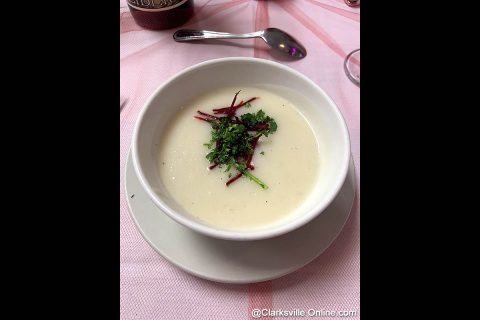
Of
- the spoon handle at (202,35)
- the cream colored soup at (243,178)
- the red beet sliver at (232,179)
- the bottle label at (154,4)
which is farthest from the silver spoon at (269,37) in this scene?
the red beet sliver at (232,179)

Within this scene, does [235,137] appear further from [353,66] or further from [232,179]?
[353,66]

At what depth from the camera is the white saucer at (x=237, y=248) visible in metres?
0.95

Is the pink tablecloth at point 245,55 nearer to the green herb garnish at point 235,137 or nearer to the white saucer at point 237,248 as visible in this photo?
the white saucer at point 237,248

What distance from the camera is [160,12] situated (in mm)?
1465

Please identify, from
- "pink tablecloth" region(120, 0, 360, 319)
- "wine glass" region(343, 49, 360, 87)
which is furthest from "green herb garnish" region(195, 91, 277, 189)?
"wine glass" region(343, 49, 360, 87)

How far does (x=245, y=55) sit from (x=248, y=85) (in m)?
0.28

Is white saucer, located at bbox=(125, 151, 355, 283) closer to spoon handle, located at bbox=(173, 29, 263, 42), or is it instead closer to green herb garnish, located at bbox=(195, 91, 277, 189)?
green herb garnish, located at bbox=(195, 91, 277, 189)

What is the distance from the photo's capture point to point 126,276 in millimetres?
1037

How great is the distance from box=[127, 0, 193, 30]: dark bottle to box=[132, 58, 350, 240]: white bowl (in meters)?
0.45

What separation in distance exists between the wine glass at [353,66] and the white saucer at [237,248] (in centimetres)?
56

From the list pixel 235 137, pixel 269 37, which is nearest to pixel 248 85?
pixel 235 137

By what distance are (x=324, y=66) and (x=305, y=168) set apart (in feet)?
1.70

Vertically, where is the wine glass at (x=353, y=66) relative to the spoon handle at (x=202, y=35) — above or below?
below

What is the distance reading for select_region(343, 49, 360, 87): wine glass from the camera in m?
1.41
